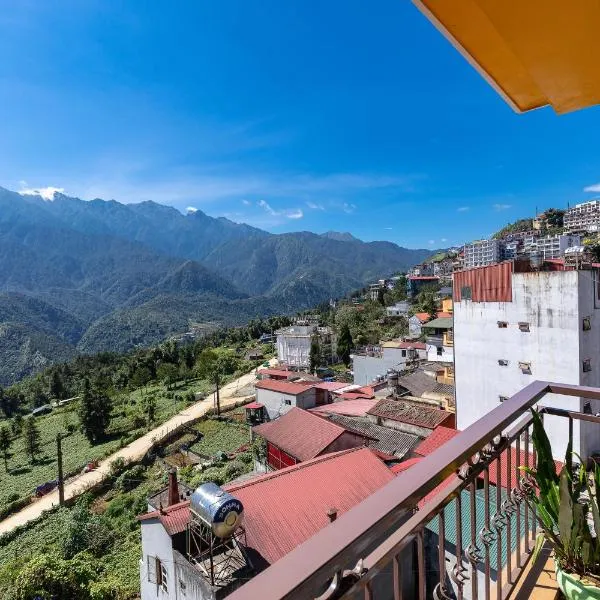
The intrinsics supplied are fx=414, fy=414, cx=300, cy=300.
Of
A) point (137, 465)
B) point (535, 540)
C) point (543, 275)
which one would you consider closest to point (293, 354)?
point (137, 465)

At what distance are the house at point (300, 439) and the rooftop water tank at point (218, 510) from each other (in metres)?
7.59

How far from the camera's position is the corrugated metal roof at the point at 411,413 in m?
15.7

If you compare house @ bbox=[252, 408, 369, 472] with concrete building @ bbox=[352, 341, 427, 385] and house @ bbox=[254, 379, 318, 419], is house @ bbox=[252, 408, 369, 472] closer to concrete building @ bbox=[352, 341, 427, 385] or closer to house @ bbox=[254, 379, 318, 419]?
house @ bbox=[254, 379, 318, 419]

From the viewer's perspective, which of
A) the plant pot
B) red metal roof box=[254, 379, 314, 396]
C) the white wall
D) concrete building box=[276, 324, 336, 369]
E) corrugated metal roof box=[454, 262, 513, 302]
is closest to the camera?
the plant pot

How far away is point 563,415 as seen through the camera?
83.4 inches

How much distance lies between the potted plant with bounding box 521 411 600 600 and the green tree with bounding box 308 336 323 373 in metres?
41.2

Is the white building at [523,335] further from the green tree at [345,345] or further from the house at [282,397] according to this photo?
the green tree at [345,345]

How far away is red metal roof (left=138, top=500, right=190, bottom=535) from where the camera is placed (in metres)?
7.67

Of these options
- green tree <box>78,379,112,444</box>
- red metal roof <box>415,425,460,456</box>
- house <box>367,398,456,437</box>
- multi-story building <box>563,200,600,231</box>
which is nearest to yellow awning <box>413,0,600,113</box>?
red metal roof <box>415,425,460,456</box>

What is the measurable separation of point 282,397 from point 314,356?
1719 cm

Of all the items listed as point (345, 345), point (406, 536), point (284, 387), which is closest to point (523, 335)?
point (406, 536)

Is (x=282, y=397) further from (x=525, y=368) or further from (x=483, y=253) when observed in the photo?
(x=483, y=253)

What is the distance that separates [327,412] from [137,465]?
12.3 metres

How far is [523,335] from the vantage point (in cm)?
1213
